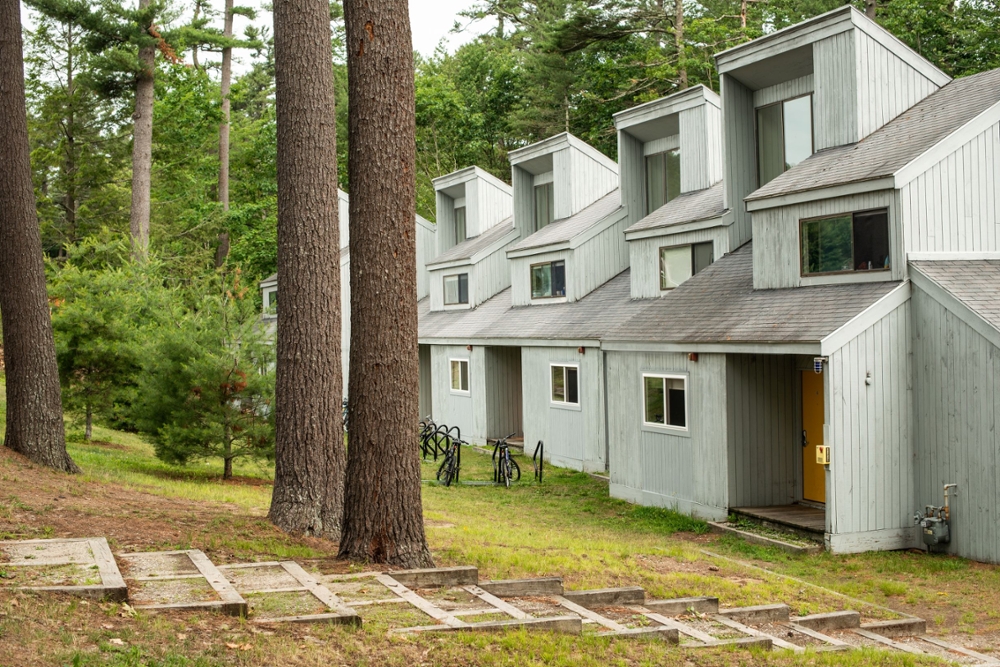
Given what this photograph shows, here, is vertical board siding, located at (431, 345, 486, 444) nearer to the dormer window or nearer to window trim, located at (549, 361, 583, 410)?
window trim, located at (549, 361, 583, 410)

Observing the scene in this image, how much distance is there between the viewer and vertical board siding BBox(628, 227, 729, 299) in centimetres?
2080

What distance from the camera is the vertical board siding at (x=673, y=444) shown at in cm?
1576

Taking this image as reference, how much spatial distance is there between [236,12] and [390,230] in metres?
33.9

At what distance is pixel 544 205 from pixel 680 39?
1167 cm

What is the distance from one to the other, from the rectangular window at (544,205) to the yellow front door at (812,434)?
14.9 metres

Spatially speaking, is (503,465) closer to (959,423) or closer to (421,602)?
(959,423)

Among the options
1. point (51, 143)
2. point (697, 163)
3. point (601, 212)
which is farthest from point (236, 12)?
point (697, 163)

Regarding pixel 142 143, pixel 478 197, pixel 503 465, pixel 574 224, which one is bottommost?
pixel 503 465

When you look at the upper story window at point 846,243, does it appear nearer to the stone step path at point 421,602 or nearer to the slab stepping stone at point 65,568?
the stone step path at point 421,602

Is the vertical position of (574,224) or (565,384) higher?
(574,224)

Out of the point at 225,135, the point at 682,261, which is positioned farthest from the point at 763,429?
the point at 225,135

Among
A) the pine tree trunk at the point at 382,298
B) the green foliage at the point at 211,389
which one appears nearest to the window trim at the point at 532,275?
the green foliage at the point at 211,389

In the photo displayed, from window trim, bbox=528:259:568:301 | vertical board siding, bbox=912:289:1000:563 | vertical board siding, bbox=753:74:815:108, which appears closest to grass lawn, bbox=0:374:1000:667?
vertical board siding, bbox=912:289:1000:563

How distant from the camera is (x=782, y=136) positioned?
62.4ft
